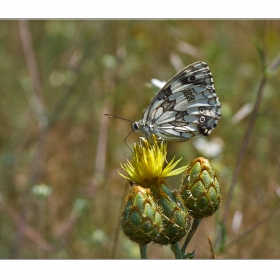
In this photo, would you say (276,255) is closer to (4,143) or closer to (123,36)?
(123,36)

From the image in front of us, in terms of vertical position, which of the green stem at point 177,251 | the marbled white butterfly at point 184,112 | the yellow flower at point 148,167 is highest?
the marbled white butterfly at point 184,112

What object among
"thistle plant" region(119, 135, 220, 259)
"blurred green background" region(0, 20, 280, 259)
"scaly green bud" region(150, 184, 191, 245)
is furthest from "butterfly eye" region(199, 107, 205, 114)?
"blurred green background" region(0, 20, 280, 259)

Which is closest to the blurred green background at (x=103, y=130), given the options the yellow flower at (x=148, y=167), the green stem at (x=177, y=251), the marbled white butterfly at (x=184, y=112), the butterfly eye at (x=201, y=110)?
the marbled white butterfly at (x=184, y=112)

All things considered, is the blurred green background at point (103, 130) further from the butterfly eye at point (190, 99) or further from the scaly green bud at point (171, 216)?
the scaly green bud at point (171, 216)

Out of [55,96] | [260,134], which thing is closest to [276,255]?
[260,134]

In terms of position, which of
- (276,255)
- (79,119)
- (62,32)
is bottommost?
(276,255)

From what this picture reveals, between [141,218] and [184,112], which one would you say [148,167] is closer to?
[141,218]

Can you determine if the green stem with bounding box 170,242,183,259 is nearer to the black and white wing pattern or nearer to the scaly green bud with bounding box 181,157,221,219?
the scaly green bud with bounding box 181,157,221,219
